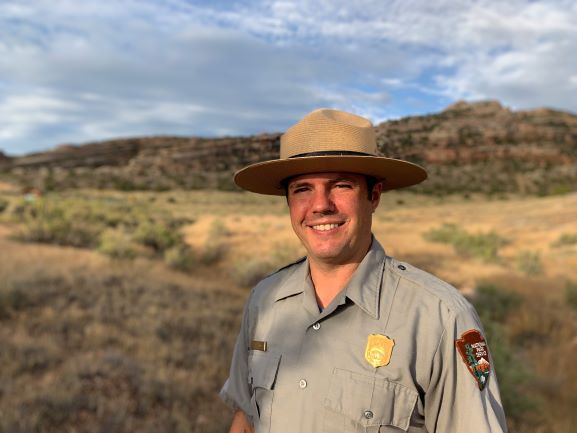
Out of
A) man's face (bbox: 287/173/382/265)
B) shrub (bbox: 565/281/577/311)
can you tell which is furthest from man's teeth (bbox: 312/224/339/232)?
shrub (bbox: 565/281/577/311)

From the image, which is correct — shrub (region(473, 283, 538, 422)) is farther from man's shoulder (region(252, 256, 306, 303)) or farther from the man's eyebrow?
the man's eyebrow

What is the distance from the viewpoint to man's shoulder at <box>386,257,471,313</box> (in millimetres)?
1852

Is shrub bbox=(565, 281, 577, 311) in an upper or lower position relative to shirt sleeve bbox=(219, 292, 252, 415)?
lower

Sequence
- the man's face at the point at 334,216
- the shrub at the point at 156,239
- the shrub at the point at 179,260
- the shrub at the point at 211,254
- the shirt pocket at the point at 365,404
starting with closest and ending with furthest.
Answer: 1. the shirt pocket at the point at 365,404
2. the man's face at the point at 334,216
3. the shrub at the point at 179,260
4. the shrub at the point at 211,254
5. the shrub at the point at 156,239

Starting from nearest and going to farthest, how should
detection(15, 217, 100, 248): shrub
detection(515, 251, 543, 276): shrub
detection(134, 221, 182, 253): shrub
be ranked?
detection(515, 251, 543, 276): shrub → detection(15, 217, 100, 248): shrub → detection(134, 221, 182, 253): shrub

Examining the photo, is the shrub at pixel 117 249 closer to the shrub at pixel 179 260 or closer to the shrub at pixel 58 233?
the shrub at pixel 179 260

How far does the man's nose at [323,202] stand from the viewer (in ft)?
6.89

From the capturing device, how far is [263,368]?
87.0 inches

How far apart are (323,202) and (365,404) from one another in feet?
2.85

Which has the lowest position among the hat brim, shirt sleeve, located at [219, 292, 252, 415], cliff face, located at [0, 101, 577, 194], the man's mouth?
shirt sleeve, located at [219, 292, 252, 415]

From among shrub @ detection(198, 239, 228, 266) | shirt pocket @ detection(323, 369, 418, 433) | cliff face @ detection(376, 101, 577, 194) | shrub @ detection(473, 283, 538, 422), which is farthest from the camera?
cliff face @ detection(376, 101, 577, 194)

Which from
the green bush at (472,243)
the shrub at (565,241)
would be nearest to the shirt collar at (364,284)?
the green bush at (472,243)

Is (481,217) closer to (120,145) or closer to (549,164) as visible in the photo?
(549,164)

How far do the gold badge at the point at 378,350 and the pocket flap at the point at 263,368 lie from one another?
46 centimetres
